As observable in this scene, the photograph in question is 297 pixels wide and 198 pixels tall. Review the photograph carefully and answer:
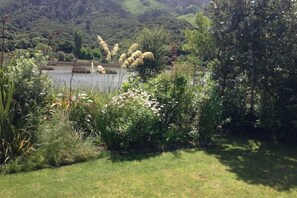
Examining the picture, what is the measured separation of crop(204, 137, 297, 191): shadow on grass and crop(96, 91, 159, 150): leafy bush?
151 centimetres

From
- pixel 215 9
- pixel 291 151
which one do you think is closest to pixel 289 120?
pixel 291 151

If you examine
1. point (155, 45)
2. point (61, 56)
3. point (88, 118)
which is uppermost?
point (155, 45)

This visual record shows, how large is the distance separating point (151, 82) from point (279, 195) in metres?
4.20

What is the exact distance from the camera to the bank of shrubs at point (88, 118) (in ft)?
21.3

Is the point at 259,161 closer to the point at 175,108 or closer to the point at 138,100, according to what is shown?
the point at 175,108

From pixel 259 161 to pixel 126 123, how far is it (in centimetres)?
292

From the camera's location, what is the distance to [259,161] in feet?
24.1

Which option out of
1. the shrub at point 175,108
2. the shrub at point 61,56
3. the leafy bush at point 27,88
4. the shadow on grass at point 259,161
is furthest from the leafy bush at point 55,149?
the shrub at point 61,56

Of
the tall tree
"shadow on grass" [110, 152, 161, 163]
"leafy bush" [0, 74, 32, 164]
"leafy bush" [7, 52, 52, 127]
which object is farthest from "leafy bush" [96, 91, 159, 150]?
the tall tree

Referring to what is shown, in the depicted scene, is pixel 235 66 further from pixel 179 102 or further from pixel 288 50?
pixel 179 102

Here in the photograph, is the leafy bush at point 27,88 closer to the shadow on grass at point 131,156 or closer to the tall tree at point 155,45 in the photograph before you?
the shadow on grass at point 131,156

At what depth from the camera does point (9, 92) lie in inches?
257

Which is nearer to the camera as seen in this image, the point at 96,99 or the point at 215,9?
the point at 96,99

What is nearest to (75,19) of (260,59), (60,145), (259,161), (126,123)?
(260,59)
